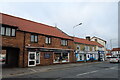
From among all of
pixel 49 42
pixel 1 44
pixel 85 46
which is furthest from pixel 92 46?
pixel 1 44

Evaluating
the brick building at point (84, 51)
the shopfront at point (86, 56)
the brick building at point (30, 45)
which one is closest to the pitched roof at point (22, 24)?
the brick building at point (30, 45)

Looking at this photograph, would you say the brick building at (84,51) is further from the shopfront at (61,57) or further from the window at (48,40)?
the window at (48,40)

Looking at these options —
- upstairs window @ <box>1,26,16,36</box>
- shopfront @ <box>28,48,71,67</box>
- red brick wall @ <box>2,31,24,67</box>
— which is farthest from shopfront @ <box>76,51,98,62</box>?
upstairs window @ <box>1,26,16,36</box>

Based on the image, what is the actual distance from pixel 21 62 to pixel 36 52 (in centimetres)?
292

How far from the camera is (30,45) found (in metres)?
16.7

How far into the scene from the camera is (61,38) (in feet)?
71.6

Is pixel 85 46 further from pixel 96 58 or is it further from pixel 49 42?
pixel 49 42

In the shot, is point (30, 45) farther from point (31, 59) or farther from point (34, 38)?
point (31, 59)

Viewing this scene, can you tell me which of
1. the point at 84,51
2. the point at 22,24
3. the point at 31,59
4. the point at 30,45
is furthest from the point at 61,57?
the point at 22,24

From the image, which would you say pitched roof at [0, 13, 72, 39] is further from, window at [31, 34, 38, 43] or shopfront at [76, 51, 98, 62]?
shopfront at [76, 51, 98, 62]

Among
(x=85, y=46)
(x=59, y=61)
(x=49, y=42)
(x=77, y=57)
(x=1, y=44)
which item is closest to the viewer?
(x=1, y=44)

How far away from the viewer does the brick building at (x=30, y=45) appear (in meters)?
14.8

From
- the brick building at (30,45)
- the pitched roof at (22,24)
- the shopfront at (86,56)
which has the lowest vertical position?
the shopfront at (86,56)

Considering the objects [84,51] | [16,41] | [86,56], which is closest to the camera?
[16,41]
